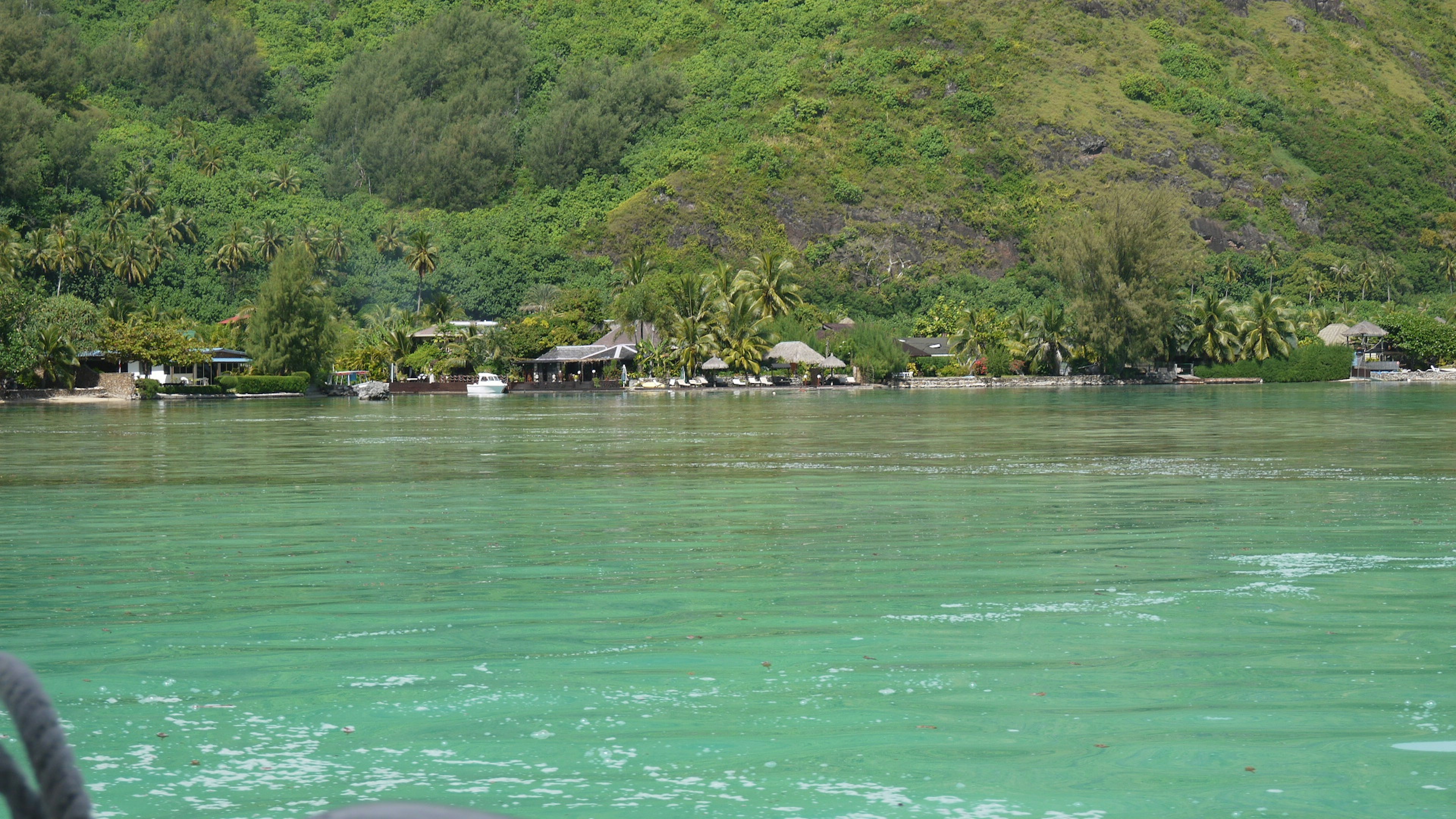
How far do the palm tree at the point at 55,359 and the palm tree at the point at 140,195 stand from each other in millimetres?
97742

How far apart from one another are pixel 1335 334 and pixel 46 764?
529ft

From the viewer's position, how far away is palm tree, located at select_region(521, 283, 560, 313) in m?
157

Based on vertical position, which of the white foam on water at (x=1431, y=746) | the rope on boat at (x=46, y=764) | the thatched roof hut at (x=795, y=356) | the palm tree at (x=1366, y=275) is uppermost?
the palm tree at (x=1366, y=275)

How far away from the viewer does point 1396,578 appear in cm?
1310

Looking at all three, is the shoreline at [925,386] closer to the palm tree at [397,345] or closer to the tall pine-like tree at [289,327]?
the tall pine-like tree at [289,327]

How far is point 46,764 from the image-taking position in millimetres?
1975

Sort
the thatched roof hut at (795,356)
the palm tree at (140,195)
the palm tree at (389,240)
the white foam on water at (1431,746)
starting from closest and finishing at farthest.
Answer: the white foam on water at (1431,746), the thatched roof hut at (795,356), the palm tree at (140,195), the palm tree at (389,240)

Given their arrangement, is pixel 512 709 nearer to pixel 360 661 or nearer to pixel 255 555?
pixel 360 661

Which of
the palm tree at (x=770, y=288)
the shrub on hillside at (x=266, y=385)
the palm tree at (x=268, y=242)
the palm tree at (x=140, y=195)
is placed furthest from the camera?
the palm tree at (x=140, y=195)

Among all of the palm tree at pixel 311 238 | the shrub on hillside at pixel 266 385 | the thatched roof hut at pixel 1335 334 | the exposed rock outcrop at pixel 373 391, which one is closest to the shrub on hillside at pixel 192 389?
the shrub on hillside at pixel 266 385

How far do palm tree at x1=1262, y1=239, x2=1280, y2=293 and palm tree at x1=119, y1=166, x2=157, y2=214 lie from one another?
462 ft

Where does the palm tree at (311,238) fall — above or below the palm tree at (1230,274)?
above

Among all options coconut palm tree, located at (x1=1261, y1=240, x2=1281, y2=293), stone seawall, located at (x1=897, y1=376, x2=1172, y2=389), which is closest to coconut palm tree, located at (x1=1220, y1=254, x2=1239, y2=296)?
coconut palm tree, located at (x1=1261, y1=240, x2=1281, y2=293)

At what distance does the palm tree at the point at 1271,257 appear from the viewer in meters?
190
